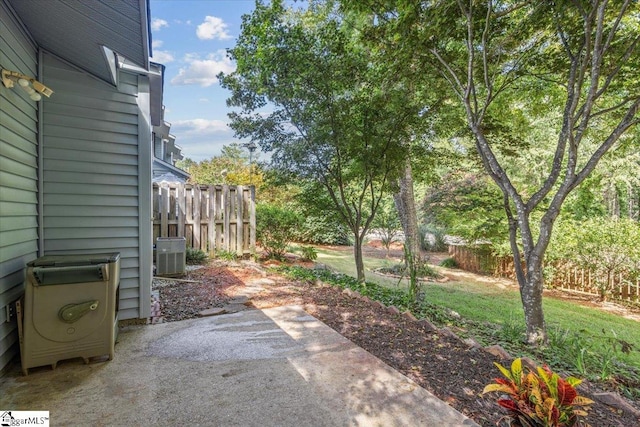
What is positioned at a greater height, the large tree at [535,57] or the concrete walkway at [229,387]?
the large tree at [535,57]

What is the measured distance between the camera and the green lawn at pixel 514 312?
4.55 meters

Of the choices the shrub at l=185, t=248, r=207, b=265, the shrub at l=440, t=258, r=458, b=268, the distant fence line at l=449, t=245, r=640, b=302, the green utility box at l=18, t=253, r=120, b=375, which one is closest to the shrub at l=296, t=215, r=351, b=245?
the shrub at l=440, t=258, r=458, b=268

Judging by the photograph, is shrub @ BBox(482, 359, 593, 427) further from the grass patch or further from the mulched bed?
the grass patch

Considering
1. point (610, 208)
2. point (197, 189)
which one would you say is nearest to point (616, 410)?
point (197, 189)

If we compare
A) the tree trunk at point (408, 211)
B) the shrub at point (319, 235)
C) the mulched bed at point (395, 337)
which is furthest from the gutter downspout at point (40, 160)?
the shrub at point (319, 235)

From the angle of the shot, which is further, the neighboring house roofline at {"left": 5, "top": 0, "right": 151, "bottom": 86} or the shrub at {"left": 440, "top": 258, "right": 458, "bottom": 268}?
the shrub at {"left": 440, "top": 258, "right": 458, "bottom": 268}

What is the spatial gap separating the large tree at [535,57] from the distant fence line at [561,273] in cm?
397

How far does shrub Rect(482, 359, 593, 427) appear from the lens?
4.56 feet

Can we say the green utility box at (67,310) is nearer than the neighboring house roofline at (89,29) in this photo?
No

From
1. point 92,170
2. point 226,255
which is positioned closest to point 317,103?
point 92,170

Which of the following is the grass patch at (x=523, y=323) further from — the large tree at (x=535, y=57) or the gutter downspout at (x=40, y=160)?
the gutter downspout at (x=40, y=160)

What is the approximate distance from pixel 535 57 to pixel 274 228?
19.2ft

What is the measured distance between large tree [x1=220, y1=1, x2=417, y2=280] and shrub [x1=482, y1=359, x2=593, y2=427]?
399 cm

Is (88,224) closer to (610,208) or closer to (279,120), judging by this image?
(279,120)
